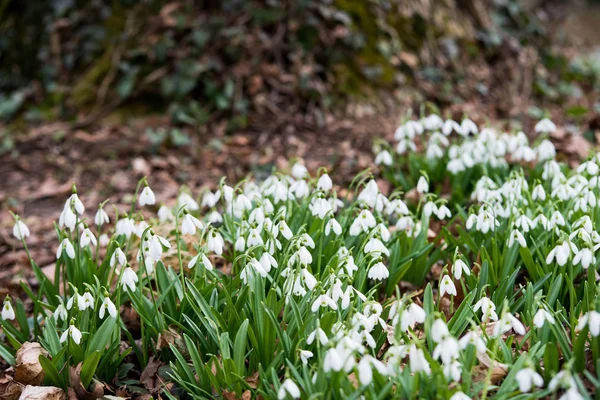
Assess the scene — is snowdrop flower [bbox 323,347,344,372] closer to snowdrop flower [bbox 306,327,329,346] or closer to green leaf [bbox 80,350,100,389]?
snowdrop flower [bbox 306,327,329,346]

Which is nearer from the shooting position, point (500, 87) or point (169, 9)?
point (169, 9)

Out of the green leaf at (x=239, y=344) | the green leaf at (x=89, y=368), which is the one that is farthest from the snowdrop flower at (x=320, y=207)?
the green leaf at (x=89, y=368)

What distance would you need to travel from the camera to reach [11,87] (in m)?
5.61

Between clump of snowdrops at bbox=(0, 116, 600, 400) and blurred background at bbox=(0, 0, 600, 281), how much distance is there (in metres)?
2.00

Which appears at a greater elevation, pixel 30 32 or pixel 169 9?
pixel 169 9

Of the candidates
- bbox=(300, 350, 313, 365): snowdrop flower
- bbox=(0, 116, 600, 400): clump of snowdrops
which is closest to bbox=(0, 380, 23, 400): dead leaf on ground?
bbox=(0, 116, 600, 400): clump of snowdrops

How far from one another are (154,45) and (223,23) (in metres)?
0.62

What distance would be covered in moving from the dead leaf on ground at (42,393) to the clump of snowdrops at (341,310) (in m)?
0.03

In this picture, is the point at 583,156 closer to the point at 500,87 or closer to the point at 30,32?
the point at 500,87

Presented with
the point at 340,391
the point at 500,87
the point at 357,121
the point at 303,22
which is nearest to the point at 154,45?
the point at 303,22

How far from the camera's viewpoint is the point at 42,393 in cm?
211

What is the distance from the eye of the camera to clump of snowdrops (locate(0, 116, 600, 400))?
5.73 ft

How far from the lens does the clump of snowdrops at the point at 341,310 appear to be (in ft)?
5.73

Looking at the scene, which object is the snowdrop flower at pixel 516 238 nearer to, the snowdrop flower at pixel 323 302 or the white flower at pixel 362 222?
the white flower at pixel 362 222
